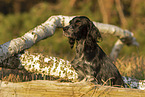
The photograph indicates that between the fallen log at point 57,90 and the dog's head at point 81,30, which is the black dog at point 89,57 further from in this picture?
the fallen log at point 57,90

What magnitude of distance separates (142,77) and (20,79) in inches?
132

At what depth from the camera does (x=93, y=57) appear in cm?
469

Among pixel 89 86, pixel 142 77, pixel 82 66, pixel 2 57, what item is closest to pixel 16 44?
pixel 2 57

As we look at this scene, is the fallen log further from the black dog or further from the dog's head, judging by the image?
the dog's head

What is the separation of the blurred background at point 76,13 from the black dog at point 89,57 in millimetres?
1706

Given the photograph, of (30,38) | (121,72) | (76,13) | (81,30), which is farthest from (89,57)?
(76,13)

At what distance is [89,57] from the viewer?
4711 millimetres

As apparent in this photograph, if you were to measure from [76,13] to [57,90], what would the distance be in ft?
47.0

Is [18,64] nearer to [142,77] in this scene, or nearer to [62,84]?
[62,84]

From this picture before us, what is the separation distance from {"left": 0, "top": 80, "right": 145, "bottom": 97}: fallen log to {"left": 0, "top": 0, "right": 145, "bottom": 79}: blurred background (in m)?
2.87

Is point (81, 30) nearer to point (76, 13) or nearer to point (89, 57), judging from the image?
point (89, 57)

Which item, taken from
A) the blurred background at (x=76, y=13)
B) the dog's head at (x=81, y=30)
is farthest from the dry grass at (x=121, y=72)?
the dog's head at (x=81, y=30)

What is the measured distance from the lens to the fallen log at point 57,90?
3.33 metres

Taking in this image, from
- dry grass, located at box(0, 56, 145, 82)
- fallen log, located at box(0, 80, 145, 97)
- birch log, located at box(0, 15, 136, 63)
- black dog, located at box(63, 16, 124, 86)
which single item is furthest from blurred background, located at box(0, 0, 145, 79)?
fallen log, located at box(0, 80, 145, 97)
